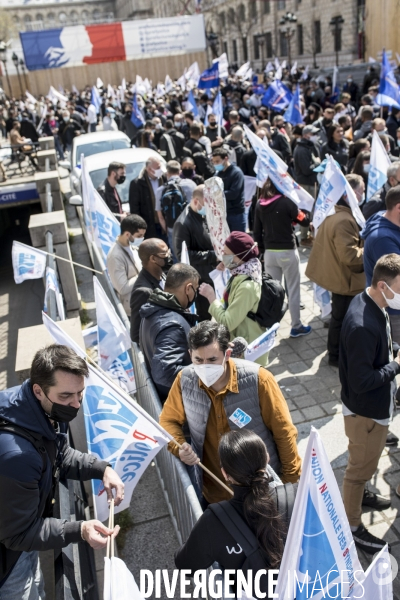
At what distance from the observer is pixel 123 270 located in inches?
221

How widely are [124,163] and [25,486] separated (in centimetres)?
822

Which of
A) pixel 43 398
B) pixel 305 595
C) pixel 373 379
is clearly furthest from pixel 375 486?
pixel 43 398

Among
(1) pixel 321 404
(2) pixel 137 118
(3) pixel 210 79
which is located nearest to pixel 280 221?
(1) pixel 321 404

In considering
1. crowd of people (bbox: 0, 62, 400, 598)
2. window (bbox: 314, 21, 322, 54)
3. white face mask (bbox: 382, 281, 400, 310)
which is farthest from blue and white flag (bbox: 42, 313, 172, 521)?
window (bbox: 314, 21, 322, 54)

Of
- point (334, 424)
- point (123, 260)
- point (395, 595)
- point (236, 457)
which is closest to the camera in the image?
point (236, 457)

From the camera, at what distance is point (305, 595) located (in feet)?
6.95

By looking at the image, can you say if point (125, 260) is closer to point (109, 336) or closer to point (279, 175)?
point (109, 336)

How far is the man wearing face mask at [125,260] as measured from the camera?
217 inches

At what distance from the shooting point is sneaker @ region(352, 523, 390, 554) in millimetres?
3688

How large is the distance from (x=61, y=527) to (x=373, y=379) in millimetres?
2000

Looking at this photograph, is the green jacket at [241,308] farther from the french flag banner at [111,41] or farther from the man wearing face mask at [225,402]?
the french flag banner at [111,41]

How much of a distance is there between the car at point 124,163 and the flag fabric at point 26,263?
404 centimetres

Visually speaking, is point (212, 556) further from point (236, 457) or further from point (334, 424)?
point (334, 424)

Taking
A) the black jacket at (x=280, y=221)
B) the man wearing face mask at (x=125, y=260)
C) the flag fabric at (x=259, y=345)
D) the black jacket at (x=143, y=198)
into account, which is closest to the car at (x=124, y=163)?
the black jacket at (x=143, y=198)
